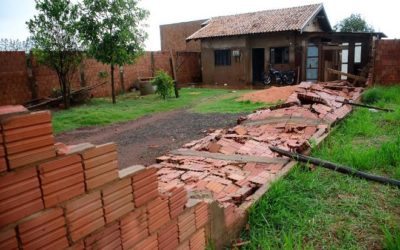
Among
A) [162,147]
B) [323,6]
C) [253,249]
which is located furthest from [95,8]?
[323,6]

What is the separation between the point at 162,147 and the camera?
721 centimetres

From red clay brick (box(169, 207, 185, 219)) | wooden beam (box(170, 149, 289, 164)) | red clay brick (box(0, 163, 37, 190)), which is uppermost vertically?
red clay brick (box(0, 163, 37, 190))

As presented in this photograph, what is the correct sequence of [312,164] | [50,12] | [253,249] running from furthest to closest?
1. [50,12]
2. [312,164]
3. [253,249]

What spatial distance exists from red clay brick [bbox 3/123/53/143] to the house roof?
61.2ft

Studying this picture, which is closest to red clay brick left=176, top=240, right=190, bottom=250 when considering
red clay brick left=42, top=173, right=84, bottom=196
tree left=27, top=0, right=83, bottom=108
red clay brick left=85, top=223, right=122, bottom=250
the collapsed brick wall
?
red clay brick left=85, top=223, right=122, bottom=250

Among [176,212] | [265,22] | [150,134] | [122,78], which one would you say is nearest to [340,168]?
[176,212]

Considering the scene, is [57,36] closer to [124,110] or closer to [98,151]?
[124,110]

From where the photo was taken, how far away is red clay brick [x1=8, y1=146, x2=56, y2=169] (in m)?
1.65

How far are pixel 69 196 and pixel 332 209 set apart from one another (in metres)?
3.02

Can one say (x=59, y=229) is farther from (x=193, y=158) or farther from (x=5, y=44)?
(x=5, y=44)

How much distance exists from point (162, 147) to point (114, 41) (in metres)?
8.20

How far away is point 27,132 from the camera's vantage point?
66.7 inches

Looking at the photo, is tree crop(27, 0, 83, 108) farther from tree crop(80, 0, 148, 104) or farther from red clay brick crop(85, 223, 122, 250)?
red clay brick crop(85, 223, 122, 250)

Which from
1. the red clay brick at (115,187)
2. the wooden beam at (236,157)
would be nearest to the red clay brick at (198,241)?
the red clay brick at (115,187)
